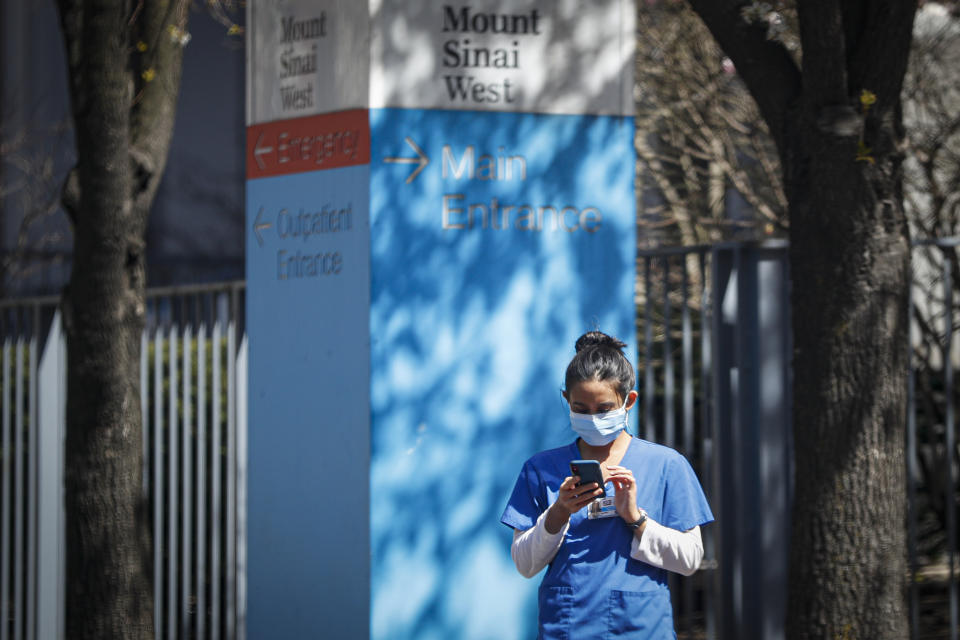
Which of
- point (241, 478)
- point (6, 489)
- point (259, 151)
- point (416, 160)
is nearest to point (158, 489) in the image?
point (241, 478)

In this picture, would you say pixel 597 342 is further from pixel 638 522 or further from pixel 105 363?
pixel 105 363

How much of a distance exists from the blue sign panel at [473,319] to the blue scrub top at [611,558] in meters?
1.75

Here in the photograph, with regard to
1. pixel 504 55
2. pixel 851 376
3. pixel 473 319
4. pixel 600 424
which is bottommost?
pixel 600 424

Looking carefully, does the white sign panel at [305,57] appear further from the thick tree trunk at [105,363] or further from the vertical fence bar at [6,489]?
the vertical fence bar at [6,489]

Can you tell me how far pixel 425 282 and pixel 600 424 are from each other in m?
2.06

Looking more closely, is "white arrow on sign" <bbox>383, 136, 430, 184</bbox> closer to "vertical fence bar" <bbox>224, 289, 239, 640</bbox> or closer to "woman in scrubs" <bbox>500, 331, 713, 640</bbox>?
"vertical fence bar" <bbox>224, 289, 239, 640</bbox>

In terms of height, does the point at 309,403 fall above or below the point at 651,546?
above

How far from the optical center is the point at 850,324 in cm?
532

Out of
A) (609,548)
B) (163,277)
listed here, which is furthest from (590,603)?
(163,277)

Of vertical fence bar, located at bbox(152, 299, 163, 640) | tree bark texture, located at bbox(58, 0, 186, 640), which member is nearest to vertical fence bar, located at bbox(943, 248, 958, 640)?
tree bark texture, located at bbox(58, 0, 186, 640)

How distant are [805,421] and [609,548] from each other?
156cm

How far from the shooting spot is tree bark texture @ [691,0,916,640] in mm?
5273

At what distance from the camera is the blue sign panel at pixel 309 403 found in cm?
594

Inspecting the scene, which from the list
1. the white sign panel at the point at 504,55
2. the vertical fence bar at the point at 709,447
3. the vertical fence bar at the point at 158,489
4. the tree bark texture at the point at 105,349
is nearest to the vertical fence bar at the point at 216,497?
the vertical fence bar at the point at 158,489
